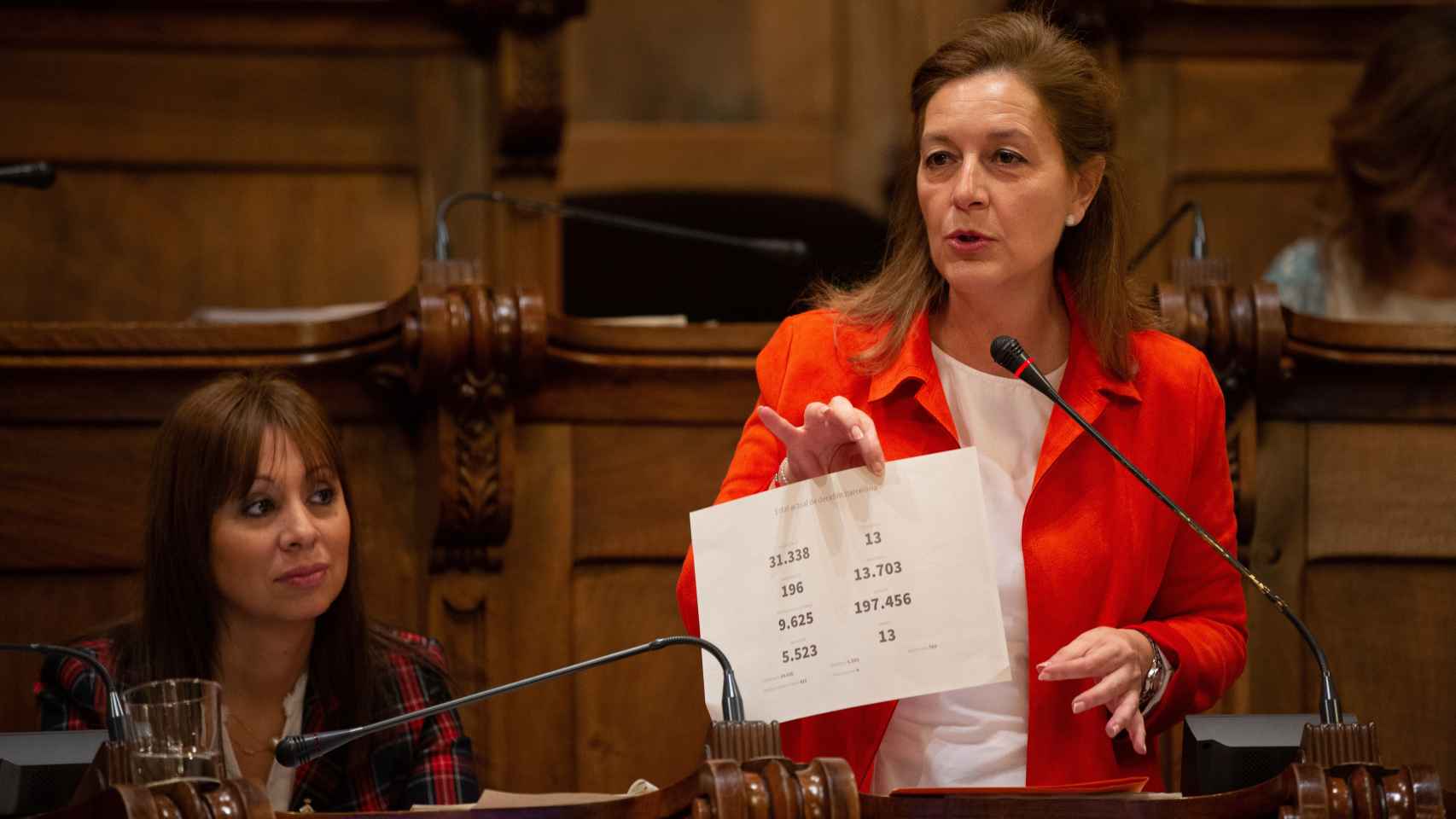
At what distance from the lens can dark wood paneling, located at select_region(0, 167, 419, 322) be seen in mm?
3209

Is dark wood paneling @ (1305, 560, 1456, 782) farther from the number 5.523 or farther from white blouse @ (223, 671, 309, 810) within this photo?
white blouse @ (223, 671, 309, 810)

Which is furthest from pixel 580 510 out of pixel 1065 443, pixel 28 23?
pixel 28 23

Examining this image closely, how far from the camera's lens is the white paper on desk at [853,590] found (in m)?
1.58

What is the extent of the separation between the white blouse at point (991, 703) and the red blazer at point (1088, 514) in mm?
19

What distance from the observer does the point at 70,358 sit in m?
2.43

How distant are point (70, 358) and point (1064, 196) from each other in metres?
Answer: 1.40

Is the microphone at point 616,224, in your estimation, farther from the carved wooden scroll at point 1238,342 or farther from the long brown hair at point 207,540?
the carved wooden scroll at point 1238,342

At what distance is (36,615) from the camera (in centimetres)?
244

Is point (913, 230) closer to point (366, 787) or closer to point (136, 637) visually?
point (366, 787)

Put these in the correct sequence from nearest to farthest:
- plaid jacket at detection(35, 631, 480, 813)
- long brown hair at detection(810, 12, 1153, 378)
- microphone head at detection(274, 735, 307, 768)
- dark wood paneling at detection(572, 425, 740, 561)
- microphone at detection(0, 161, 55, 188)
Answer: microphone head at detection(274, 735, 307, 768) → long brown hair at detection(810, 12, 1153, 378) → plaid jacket at detection(35, 631, 480, 813) → microphone at detection(0, 161, 55, 188) → dark wood paneling at detection(572, 425, 740, 561)

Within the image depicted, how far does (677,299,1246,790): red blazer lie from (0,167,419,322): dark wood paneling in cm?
156

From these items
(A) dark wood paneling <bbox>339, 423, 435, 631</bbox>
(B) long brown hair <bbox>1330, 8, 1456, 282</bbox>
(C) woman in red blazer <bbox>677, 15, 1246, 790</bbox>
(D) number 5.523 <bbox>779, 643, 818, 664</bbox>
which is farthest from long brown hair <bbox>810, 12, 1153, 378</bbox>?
(B) long brown hair <bbox>1330, 8, 1456, 282</bbox>

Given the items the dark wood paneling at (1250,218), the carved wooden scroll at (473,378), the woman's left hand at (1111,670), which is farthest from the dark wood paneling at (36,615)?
the dark wood paneling at (1250,218)

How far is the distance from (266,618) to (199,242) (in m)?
1.36
